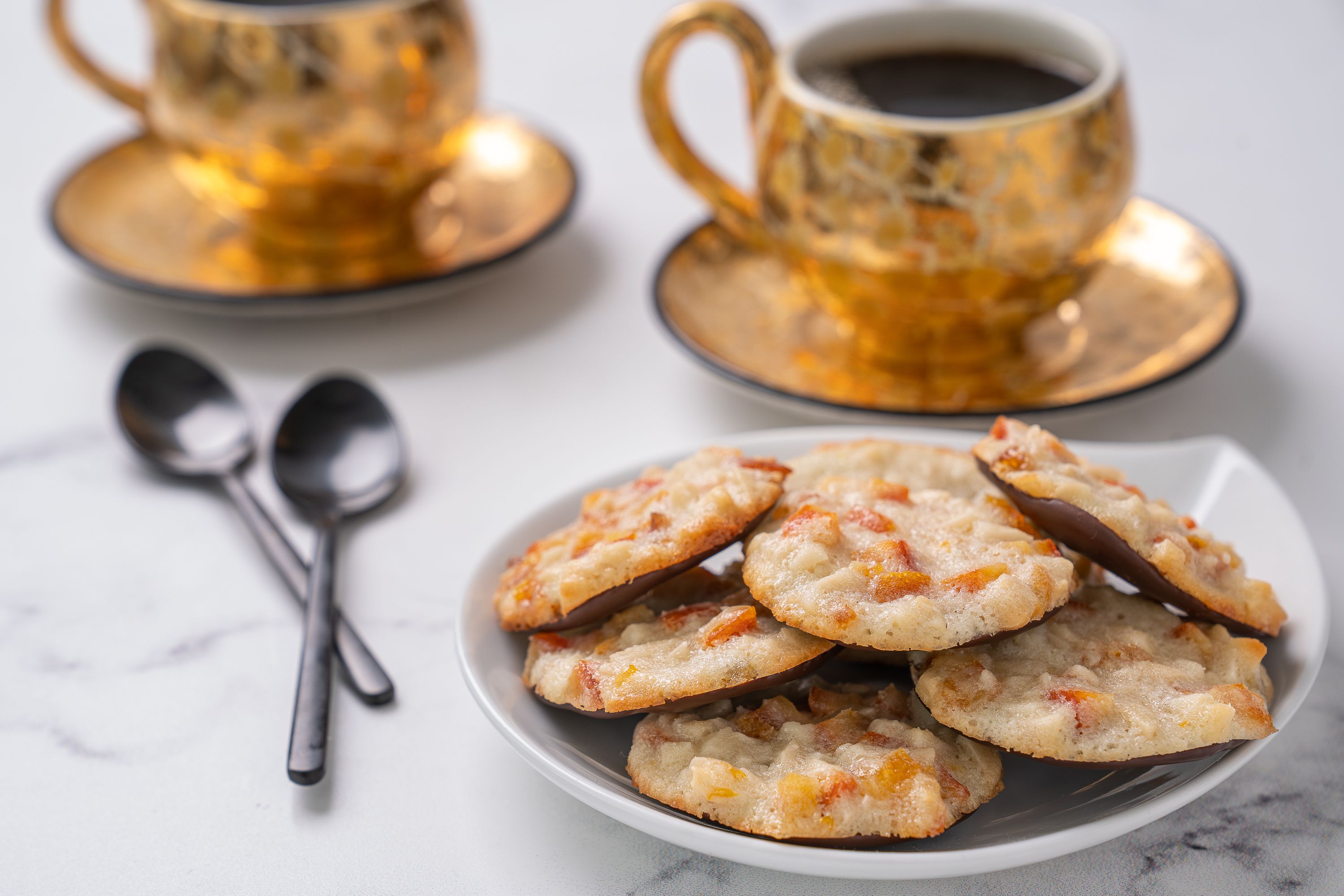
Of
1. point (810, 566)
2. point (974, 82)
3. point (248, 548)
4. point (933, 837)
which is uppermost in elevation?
point (974, 82)

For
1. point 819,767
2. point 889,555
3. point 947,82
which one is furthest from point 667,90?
point 819,767

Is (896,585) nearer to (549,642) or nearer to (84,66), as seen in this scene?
(549,642)

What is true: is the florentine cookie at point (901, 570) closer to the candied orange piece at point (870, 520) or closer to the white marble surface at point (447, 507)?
the candied orange piece at point (870, 520)

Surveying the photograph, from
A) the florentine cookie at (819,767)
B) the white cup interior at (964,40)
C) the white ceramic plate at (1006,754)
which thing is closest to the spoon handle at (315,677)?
the white ceramic plate at (1006,754)

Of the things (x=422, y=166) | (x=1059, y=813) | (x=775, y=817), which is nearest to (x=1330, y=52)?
(x=422, y=166)

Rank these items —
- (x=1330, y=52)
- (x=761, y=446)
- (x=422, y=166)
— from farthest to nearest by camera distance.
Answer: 1. (x=1330, y=52)
2. (x=422, y=166)
3. (x=761, y=446)

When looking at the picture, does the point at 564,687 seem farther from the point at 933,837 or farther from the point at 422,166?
the point at 422,166
